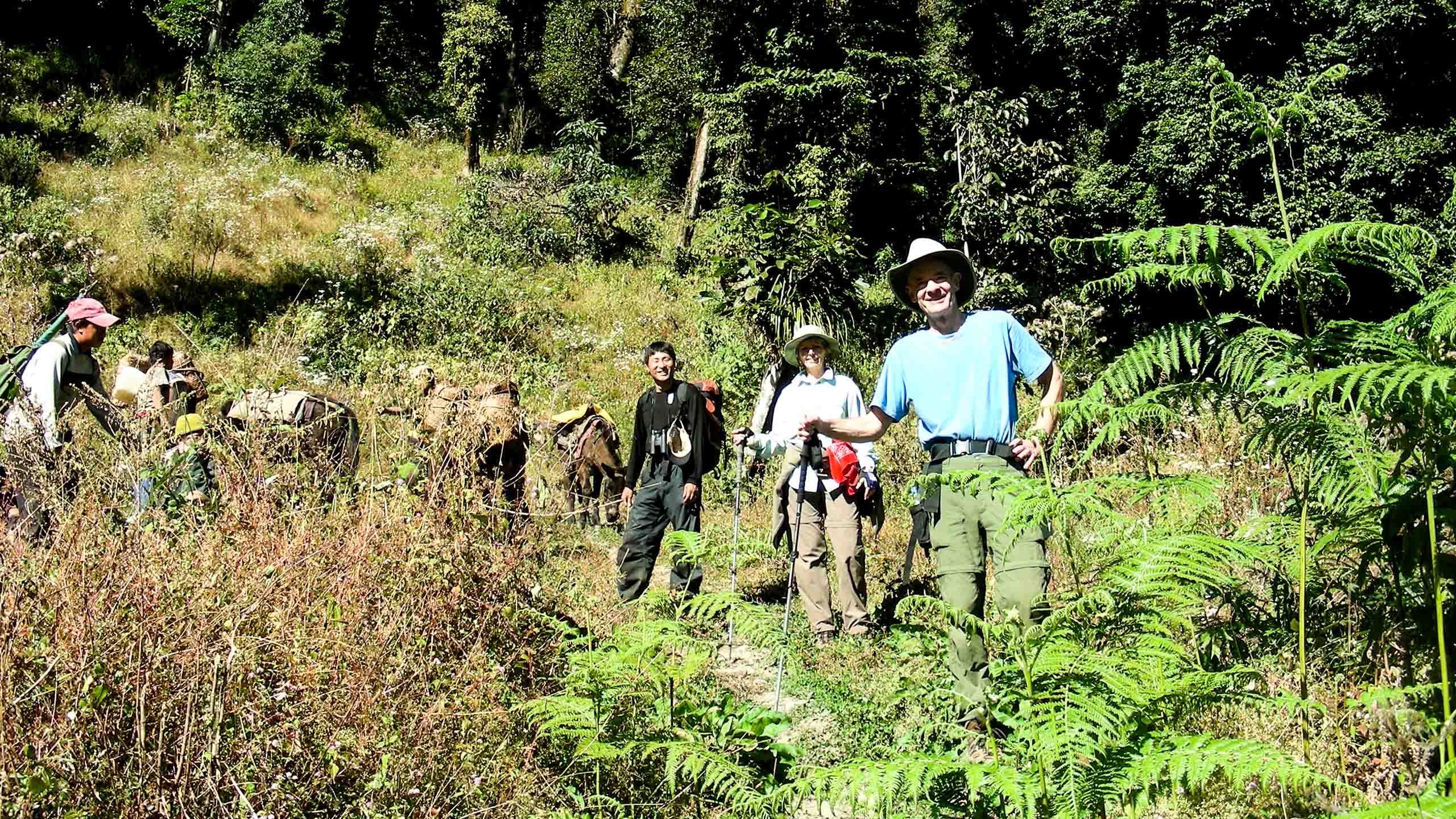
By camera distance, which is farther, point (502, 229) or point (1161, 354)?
point (502, 229)

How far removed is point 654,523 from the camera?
6.52 m

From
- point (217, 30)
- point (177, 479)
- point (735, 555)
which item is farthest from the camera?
point (217, 30)

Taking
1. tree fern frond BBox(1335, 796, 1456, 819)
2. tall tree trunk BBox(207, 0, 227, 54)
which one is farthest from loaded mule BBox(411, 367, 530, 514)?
tall tree trunk BBox(207, 0, 227, 54)

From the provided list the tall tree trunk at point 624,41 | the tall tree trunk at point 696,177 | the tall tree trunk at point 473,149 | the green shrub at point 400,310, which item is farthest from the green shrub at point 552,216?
the tall tree trunk at point 624,41

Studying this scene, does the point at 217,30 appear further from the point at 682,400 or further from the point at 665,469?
the point at 665,469

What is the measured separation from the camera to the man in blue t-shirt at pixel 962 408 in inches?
148

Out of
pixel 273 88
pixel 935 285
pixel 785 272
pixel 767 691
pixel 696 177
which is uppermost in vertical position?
pixel 273 88

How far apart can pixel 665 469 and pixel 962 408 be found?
9.72ft

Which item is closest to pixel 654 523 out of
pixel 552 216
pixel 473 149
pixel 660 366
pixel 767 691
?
pixel 660 366

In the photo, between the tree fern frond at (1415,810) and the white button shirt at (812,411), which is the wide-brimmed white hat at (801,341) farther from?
the tree fern frond at (1415,810)

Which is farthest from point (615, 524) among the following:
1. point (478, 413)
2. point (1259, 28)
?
point (1259, 28)

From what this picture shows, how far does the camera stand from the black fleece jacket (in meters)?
6.52

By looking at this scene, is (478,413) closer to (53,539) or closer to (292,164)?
(53,539)

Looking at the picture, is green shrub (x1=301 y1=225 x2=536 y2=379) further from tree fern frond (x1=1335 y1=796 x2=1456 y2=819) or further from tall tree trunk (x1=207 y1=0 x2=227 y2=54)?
tree fern frond (x1=1335 y1=796 x2=1456 y2=819)
